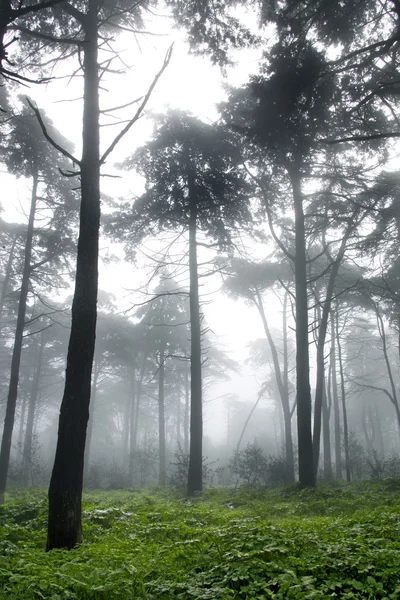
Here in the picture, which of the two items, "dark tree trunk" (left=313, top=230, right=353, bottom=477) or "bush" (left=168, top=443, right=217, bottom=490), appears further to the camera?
"bush" (left=168, top=443, right=217, bottom=490)

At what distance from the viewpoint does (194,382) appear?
41.7ft

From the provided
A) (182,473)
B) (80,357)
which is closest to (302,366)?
(80,357)

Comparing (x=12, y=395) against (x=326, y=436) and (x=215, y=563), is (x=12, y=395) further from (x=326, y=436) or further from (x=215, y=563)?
(x=326, y=436)

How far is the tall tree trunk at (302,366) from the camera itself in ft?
33.7

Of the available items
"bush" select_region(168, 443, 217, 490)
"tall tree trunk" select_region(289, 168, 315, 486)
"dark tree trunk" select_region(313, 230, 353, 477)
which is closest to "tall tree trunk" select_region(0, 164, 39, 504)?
"bush" select_region(168, 443, 217, 490)

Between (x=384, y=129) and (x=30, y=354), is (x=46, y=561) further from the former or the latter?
(x=30, y=354)

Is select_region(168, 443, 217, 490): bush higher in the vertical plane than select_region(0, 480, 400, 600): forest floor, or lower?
lower

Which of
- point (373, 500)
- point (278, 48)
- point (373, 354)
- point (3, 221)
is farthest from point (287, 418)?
point (373, 354)

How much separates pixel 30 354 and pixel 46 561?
85.8ft

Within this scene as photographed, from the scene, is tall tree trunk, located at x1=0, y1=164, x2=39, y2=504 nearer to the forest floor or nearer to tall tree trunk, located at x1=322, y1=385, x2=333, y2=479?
the forest floor

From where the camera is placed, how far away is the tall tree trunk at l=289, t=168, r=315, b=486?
10266 millimetres

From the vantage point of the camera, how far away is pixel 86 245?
570cm

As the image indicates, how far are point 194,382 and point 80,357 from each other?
7887mm

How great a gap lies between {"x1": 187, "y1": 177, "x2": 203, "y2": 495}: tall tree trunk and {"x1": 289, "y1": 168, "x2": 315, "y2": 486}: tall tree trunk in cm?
325
